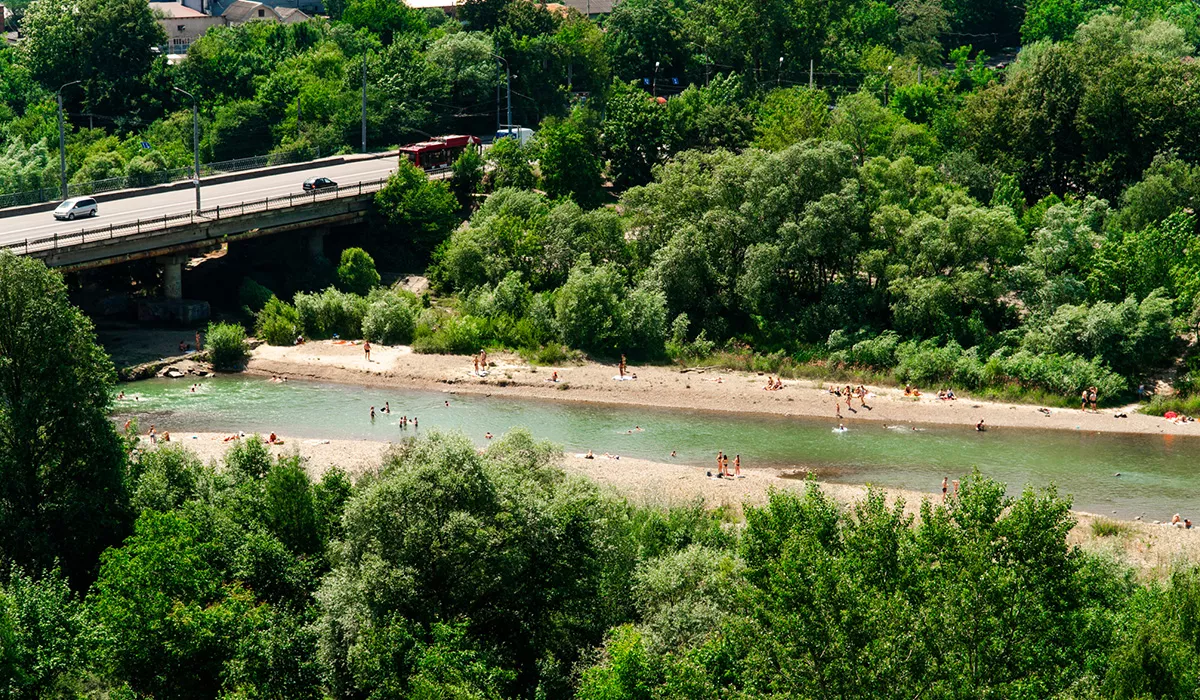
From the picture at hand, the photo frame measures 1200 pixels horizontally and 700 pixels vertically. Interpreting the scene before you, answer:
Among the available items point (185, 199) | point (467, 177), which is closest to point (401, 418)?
point (185, 199)

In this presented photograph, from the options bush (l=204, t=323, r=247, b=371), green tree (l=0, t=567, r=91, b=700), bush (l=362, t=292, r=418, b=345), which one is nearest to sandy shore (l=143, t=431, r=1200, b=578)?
bush (l=204, t=323, r=247, b=371)

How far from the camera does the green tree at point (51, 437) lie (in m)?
42.8

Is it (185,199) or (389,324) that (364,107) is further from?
(389,324)

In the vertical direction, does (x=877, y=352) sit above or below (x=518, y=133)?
below

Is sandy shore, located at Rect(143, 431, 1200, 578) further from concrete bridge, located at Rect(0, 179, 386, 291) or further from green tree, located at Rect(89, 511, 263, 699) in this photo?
concrete bridge, located at Rect(0, 179, 386, 291)

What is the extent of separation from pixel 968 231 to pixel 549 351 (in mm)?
23723

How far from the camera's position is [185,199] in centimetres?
9056

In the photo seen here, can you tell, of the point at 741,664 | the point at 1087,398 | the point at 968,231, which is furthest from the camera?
the point at 968,231

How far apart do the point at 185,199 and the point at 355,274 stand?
485 inches

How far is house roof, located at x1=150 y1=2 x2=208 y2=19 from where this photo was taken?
16398 cm

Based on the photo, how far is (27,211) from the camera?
8556 cm

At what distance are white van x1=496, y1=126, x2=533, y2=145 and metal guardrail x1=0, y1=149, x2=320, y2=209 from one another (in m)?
14.3

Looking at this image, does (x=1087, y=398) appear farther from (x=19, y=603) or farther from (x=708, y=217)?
(x=19, y=603)

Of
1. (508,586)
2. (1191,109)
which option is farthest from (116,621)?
(1191,109)
